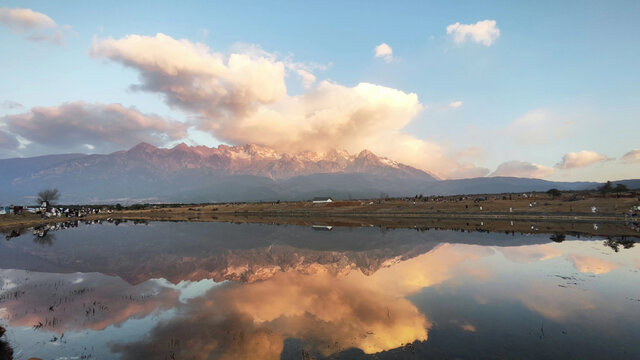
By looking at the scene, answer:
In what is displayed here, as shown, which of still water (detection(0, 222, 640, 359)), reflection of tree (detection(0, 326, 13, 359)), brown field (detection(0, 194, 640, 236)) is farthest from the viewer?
brown field (detection(0, 194, 640, 236))

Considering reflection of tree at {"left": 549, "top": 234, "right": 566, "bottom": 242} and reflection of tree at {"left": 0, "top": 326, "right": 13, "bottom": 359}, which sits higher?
reflection of tree at {"left": 0, "top": 326, "right": 13, "bottom": 359}

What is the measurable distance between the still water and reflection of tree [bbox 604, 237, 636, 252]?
2.92 feet

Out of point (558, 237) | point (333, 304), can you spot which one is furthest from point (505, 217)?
point (333, 304)

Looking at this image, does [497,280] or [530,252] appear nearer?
[497,280]

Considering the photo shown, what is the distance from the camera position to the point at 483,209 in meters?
106

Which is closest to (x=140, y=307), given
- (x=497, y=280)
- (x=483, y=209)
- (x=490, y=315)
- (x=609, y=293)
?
(x=490, y=315)

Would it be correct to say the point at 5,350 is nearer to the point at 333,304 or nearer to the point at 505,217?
the point at 333,304

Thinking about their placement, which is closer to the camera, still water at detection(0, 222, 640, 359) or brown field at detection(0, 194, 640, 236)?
still water at detection(0, 222, 640, 359)

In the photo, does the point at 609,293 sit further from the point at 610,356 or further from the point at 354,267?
the point at 354,267

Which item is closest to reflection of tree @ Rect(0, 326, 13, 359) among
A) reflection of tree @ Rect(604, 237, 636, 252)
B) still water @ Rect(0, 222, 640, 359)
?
still water @ Rect(0, 222, 640, 359)

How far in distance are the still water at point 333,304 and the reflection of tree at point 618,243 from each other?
89 cm

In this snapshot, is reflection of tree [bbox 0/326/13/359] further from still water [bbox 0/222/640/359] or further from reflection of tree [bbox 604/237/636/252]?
reflection of tree [bbox 604/237/636/252]

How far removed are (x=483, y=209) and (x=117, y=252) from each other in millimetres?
108353

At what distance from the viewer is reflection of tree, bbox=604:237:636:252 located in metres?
46.5
